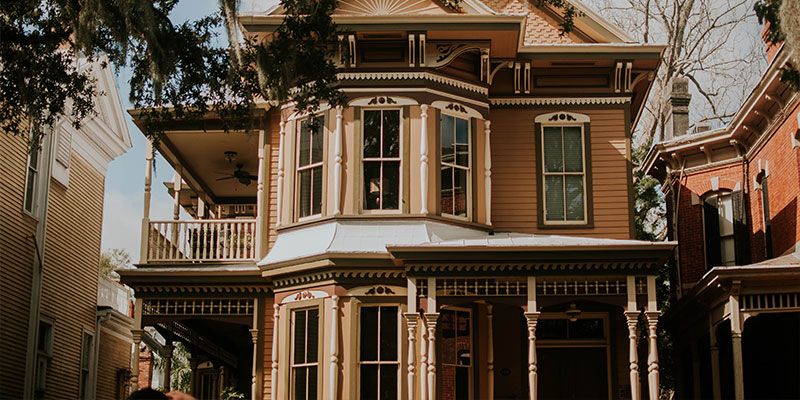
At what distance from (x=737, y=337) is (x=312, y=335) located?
6.92 meters

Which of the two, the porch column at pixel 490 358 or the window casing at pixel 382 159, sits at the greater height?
the window casing at pixel 382 159

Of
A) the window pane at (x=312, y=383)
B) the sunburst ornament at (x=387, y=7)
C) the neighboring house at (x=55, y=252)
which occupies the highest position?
the sunburst ornament at (x=387, y=7)

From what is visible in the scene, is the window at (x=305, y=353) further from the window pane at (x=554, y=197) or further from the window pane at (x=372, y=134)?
the window pane at (x=554, y=197)

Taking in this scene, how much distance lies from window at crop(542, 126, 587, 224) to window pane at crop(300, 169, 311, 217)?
435cm

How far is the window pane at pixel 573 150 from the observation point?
65.5 feet

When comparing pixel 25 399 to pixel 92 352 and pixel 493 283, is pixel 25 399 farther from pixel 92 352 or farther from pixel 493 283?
pixel 493 283

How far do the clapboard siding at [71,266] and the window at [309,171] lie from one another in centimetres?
738

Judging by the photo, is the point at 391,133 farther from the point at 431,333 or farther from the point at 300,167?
the point at 431,333

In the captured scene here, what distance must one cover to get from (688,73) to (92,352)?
1987 cm

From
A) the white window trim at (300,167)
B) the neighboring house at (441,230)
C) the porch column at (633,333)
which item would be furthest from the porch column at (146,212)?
the porch column at (633,333)

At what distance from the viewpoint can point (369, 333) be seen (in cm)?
1775

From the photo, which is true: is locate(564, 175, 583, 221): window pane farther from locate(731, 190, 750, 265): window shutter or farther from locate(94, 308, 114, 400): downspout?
locate(94, 308, 114, 400): downspout

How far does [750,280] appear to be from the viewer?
17031 millimetres

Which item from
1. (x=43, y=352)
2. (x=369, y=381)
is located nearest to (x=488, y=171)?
(x=369, y=381)
